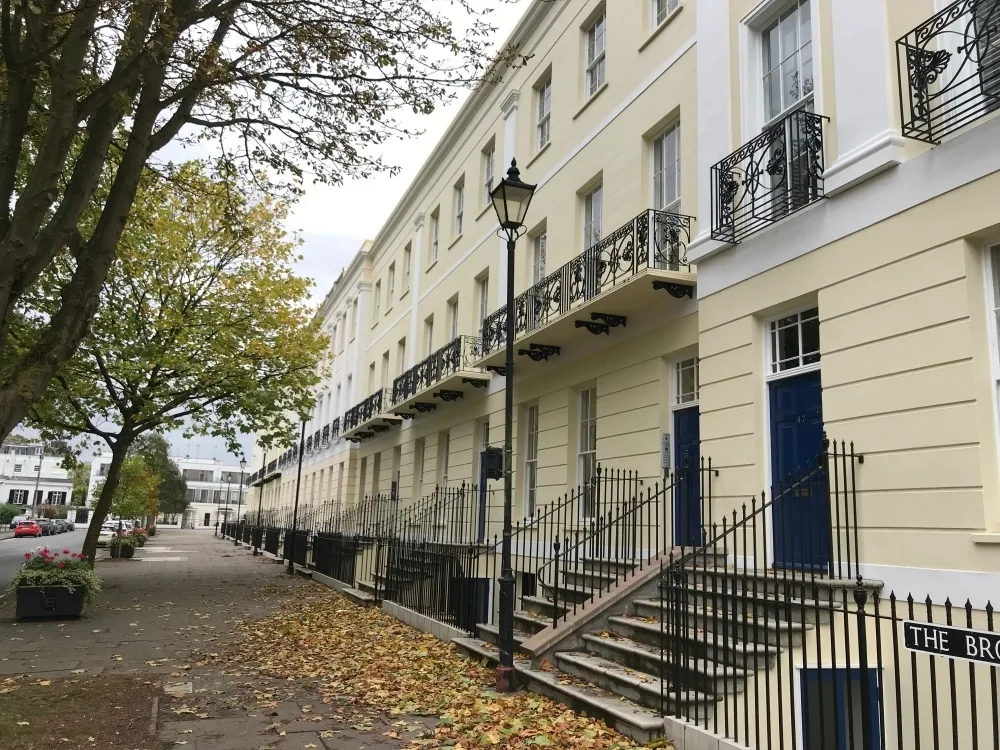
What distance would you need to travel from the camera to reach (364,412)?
88.4 ft

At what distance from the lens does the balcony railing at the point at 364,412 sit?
25.2m

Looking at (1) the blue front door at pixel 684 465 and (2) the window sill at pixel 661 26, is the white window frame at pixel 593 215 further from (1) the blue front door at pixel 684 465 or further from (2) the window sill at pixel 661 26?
(1) the blue front door at pixel 684 465

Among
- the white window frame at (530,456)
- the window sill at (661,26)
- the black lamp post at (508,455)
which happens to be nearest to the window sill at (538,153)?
the window sill at (661,26)

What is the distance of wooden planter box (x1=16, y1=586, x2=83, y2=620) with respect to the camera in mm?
12688

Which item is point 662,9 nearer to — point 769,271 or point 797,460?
point 769,271

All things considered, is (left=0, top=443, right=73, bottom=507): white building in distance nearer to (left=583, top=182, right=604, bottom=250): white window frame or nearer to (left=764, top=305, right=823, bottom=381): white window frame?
(left=583, top=182, right=604, bottom=250): white window frame

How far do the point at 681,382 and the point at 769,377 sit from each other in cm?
220

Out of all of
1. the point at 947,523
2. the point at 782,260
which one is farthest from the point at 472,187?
the point at 947,523

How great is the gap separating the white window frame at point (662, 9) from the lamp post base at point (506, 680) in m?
9.36

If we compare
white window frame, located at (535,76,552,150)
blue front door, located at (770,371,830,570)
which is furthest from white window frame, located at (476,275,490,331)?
blue front door, located at (770,371,830,570)

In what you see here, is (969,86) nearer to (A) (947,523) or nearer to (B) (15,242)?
(A) (947,523)

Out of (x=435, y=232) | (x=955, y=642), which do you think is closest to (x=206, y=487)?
(x=435, y=232)

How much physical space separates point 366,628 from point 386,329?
54.9 ft

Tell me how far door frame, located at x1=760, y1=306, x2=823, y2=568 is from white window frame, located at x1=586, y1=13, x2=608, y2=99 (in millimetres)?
6654
